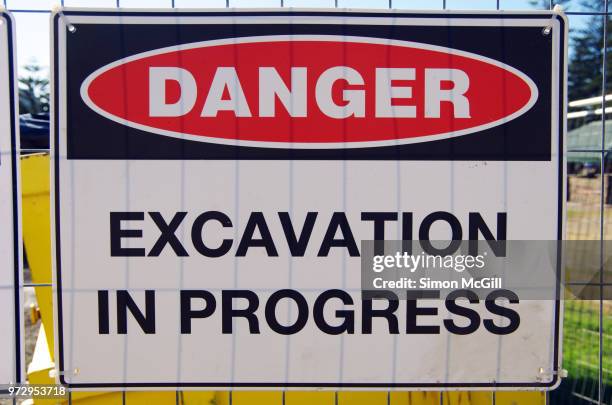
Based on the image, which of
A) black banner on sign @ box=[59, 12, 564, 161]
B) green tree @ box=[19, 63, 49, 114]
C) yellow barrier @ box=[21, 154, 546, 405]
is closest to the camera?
black banner on sign @ box=[59, 12, 564, 161]

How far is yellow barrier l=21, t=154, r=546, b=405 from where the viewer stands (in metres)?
1.85

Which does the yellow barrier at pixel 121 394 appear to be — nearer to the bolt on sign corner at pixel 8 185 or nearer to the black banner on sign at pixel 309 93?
the bolt on sign corner at pixel 8 185

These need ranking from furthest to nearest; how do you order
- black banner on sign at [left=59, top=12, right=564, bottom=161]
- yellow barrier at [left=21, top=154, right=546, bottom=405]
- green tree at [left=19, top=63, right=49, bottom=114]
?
1. green tree at [left=19, top=63, right=49, bottom=114]
2. yellow barrier at [left=21, top=154, right=546, bottom=405]
3. black banner on sign at [left=59, top=12, right=564, bottom=161]

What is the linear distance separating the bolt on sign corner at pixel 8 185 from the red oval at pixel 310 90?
0.25 metres

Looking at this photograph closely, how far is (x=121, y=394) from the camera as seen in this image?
1897 millimetres

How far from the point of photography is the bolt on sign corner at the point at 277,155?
1495 millimetres

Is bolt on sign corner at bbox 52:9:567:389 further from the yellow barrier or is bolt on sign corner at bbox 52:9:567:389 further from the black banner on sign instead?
the yellow barrier

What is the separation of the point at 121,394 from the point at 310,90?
1.34 meters

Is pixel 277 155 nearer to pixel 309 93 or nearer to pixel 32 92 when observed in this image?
pixel 309 93

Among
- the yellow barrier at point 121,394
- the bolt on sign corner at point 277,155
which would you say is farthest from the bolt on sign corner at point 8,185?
the yellow barrier at point 121,394

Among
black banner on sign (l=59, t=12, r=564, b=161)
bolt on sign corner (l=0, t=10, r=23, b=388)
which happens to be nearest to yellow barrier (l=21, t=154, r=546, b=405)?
bolt on sign corner (l=0, t=10, r=23, b=388)

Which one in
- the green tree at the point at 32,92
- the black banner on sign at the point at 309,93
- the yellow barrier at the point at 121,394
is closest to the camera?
the black banner on sign at the point at 309,93

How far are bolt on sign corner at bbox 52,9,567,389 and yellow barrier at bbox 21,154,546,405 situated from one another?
0.43 meters

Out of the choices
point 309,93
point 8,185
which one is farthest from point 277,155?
point 8,185
